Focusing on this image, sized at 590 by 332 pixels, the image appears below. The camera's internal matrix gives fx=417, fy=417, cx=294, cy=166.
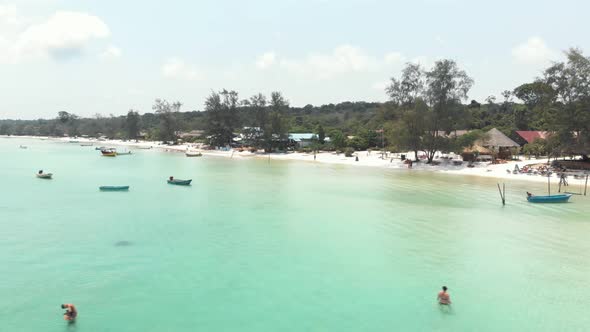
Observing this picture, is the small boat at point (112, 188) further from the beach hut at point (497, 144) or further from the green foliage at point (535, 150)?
the green foliage at point (535, 150)

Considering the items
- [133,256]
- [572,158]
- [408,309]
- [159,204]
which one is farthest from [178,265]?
[572,158]

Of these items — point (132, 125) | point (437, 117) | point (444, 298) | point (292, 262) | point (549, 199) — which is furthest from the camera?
point (132, 125)

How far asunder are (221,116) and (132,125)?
7164 cm

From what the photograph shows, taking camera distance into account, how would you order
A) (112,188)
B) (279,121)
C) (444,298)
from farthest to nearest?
(279,121) < (112,188) < (444,298)

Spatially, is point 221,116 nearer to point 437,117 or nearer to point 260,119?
point 260,119

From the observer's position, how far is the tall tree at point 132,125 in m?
160

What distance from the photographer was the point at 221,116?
106188 millimetres

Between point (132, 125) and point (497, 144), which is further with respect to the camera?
point (132, 125)

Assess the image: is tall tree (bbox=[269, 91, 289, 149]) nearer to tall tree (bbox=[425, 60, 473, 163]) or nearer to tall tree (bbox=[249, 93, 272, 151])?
tall tree (bbox=[249, 93, 272, 151])

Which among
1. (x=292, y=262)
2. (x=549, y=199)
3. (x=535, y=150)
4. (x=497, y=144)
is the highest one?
(x=497, y=144)

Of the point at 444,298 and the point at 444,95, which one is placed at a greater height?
the point at 444,95

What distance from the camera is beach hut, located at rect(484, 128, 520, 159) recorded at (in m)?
62.4

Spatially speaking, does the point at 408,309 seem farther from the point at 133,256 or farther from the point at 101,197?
the point at 101,197

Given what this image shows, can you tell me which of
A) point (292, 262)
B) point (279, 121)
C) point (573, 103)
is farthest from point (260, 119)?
point (292, 262)
